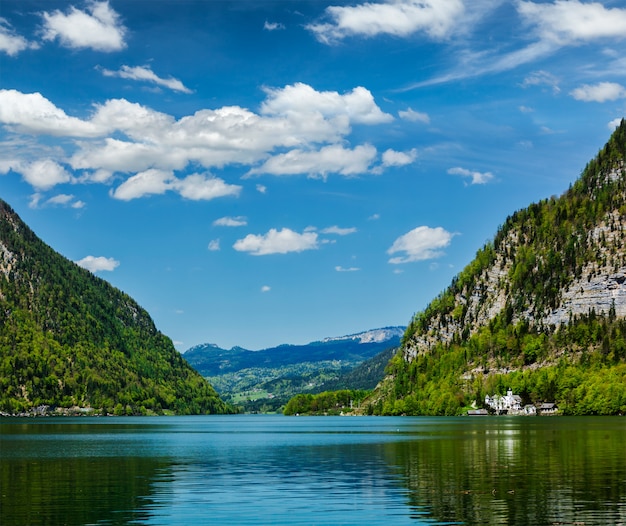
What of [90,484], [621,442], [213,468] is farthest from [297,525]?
[621,442]

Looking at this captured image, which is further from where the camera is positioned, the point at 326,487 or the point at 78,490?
the point at 326,487

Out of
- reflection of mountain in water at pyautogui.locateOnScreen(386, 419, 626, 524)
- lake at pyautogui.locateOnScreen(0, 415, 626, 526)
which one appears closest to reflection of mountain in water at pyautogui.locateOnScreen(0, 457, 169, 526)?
lake at pyautogui.locateOnScreen(0, 415, 626, 526)

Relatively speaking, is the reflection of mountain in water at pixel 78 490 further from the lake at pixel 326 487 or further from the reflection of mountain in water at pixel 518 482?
the reflection of mountain in water at pixel 518 482

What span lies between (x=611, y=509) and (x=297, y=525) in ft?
63.3

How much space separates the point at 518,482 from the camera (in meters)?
72.7

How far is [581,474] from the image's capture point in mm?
77625

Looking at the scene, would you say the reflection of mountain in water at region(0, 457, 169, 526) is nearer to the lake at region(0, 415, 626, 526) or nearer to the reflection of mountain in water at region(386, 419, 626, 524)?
the lake at region(0, 415, 626, 526)

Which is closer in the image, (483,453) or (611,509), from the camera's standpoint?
(611,509)

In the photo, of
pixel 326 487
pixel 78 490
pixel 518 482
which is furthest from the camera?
pixel 326 487

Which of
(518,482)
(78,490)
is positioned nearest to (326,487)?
(518,482)

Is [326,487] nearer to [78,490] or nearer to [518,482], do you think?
[518,482]

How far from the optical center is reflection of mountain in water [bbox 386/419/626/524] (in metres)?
55.0

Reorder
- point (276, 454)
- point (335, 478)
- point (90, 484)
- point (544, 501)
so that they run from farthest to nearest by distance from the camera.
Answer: point (276, 454) → point (335, 478) → point (90, 484) → point (544, 501)

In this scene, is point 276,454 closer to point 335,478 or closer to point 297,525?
point 335,478
